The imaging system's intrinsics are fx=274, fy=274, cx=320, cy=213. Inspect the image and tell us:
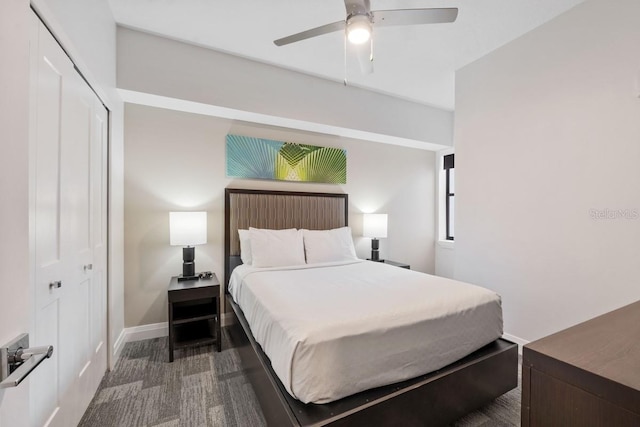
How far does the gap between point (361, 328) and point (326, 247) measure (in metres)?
1.74

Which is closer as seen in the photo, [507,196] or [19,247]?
[19,247]

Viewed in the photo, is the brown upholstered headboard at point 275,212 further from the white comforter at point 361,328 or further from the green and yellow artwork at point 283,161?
the white comforter at point 361,328

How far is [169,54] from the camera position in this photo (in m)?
2.68

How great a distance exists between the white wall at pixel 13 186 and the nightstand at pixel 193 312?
1.72 meters

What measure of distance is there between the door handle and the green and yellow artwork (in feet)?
8.73

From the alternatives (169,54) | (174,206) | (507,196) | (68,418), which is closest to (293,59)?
(169,54)

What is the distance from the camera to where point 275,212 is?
339 cm

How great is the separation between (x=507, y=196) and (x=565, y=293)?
95 centimetres

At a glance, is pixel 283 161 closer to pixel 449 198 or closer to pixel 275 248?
pixel 275 248

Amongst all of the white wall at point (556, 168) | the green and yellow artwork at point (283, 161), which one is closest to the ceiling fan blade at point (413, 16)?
the white wall at point (556, 168)

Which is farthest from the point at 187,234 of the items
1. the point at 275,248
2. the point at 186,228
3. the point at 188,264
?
the point at 275,248

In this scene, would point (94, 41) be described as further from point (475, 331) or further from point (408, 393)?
point (475, 331)

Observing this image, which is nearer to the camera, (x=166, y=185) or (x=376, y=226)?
(x=166, y=185)

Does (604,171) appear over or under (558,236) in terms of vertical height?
over
